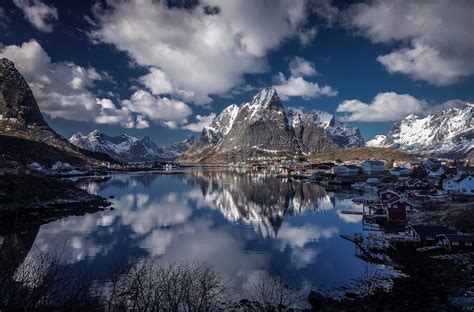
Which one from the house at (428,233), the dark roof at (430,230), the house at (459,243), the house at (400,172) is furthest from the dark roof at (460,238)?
the house at (400,172)

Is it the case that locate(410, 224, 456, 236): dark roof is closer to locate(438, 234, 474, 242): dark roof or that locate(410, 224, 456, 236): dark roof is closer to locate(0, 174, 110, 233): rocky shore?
locate(438, 234, 474, 242): dark roof

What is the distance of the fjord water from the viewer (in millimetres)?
30547

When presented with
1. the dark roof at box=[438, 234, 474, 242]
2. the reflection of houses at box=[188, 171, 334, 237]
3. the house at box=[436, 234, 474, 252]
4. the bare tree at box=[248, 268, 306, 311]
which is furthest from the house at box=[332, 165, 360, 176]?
the bare tree at box=[248, 268, 306, 311]

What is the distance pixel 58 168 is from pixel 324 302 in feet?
477

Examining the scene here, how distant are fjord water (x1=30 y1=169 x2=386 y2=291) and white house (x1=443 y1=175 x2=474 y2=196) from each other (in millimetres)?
22467

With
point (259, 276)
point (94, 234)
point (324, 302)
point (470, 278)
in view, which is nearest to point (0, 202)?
point (94, 234)

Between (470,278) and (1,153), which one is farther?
(1,153)

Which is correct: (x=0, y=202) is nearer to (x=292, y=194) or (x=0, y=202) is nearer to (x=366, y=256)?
(x=366, y=256)

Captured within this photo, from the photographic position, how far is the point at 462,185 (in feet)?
233

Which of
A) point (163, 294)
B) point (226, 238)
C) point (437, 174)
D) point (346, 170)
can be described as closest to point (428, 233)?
point (226, 238)

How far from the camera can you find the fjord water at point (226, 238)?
100ft

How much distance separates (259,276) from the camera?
28.2 m

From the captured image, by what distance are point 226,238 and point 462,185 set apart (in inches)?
2150

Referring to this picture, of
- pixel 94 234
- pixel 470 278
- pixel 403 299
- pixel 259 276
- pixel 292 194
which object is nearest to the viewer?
pixel 403 299
